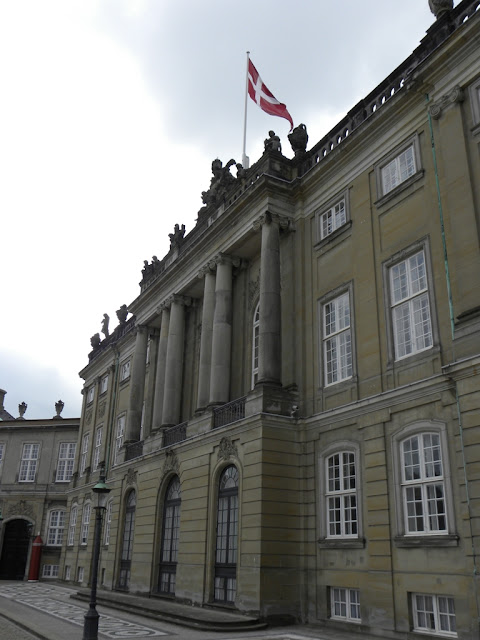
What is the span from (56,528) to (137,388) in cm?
1887

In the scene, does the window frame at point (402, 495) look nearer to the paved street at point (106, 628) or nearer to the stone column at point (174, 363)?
the paved street at point (106, 628)

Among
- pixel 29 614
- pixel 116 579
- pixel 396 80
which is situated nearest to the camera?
pixel 396 80

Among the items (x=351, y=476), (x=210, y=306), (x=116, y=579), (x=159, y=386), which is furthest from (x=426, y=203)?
(x=116, y=579)

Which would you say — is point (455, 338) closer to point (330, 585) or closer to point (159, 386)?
point (330, 585)

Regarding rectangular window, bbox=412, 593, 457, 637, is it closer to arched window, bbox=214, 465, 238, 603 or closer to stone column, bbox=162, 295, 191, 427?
arched window, bbox=214, 465, 238, 603

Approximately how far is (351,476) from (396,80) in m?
12.0

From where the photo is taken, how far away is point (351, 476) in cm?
1742

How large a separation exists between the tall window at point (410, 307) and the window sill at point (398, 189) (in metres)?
2.14

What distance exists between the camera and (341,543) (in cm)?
1694

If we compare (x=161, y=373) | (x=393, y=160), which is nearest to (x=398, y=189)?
(x=393, y=160)

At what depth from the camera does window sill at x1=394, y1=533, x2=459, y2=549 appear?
44.5 ft

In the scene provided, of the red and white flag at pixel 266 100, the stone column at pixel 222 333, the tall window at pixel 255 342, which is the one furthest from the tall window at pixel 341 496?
the red and white flag at pixel 266 100

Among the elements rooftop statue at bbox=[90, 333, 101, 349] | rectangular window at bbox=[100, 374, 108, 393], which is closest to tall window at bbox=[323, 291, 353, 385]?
rectangular window at bbox=[100, 374, 108, 393]

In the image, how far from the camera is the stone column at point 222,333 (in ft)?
75.3
